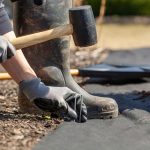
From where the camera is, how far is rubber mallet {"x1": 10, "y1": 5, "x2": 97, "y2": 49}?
9.05ft

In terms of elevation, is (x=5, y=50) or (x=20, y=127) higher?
(x=5, y=50)

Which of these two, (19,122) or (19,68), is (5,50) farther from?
(19,122)

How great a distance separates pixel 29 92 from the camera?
9.17 ft

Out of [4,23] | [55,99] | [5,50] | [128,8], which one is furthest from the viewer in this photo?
[128,8]

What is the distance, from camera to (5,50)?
2625 millimetres

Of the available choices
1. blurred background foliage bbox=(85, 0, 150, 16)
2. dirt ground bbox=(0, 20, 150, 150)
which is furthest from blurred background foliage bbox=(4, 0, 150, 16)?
dirt ground bbox=(0, 20, 150, 150)

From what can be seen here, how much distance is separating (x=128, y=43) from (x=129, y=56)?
7.38 ft

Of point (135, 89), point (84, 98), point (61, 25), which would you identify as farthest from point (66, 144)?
point (135, 89)

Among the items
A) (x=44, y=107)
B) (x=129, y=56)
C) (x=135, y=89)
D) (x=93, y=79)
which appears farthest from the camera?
(x=129, y=56)

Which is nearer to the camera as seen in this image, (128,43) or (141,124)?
(141,124)

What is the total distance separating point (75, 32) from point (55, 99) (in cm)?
32

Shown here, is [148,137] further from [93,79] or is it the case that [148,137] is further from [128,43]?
[128,43]

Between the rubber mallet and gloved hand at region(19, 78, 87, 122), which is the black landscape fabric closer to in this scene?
gloved hand at region(19, 78, 87, 122)

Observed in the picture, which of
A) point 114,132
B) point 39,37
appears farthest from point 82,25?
point 114,132
